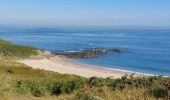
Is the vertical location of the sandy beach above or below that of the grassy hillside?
below

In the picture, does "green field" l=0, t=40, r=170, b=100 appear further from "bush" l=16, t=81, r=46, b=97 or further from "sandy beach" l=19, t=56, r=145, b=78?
"sandy beach" l=19, t=56, r=145, b=78

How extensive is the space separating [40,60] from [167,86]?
7172cm

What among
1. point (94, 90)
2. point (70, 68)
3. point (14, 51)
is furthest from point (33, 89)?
point (14, 51)

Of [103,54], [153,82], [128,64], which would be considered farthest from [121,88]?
[103,54]

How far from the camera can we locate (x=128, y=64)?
76.6 meters

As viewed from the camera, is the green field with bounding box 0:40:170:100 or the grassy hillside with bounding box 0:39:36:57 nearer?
the green field with bounding box 0:40:170:100

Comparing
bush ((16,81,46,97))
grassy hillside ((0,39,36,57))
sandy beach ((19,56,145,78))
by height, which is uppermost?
bush ((16,81,46,97))

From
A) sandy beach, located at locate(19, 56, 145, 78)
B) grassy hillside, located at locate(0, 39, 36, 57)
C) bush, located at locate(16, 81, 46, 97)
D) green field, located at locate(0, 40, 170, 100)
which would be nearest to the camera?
green field, located at locate(0, 40, 170, 100)

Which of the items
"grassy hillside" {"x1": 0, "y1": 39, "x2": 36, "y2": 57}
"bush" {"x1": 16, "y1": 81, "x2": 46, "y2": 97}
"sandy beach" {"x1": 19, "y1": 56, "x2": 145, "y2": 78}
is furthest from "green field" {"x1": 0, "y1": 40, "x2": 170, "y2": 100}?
"grassy hillside" {"x1": 0, "y1": 39, "x2": 36, "y2": 57}

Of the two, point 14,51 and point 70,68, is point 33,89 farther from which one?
point 14,51

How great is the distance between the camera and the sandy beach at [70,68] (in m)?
58.5

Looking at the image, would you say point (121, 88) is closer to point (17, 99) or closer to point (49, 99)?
point (49, 99)

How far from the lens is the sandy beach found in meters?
58.5

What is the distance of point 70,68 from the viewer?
220ft
